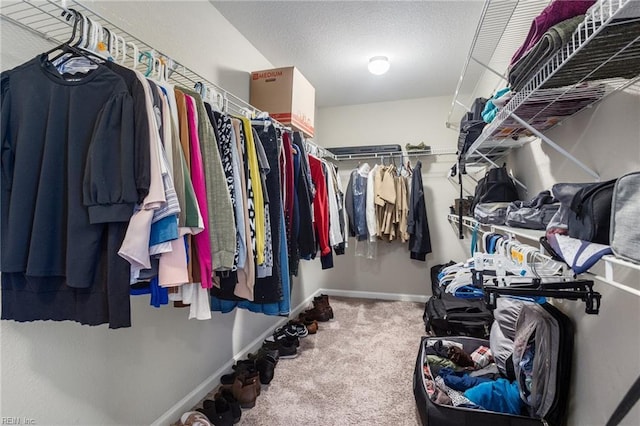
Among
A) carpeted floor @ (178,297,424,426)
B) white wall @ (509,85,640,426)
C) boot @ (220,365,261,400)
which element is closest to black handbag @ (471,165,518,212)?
white wall @ (509,85,640,426)

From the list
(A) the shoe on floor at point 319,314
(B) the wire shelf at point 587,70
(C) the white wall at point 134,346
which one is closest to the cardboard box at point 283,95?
(C) the white wall at point 134,346

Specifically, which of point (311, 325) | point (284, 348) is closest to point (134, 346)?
point (284, 348)

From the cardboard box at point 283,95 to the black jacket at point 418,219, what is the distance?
1.42m

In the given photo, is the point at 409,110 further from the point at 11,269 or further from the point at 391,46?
the point at 11,269

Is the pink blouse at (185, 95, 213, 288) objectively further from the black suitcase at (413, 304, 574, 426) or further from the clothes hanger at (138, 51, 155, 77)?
the black suitcase at (413, 304, 574, 426)

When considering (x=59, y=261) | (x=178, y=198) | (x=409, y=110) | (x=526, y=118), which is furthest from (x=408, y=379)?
(x=409, y=110)

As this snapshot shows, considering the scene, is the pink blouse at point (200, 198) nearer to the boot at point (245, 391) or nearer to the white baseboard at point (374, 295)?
the boot at point (245, 391)

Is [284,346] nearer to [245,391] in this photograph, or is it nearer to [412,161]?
[245,391]

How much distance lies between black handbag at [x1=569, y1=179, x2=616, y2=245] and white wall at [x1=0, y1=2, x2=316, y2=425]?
5.28ft

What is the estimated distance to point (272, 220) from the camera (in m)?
1.36

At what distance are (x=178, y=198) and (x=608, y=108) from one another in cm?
148

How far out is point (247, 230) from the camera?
3.84ft

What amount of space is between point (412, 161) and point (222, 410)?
293 centimetres

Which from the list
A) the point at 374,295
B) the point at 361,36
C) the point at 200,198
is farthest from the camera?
the point at 374,295
